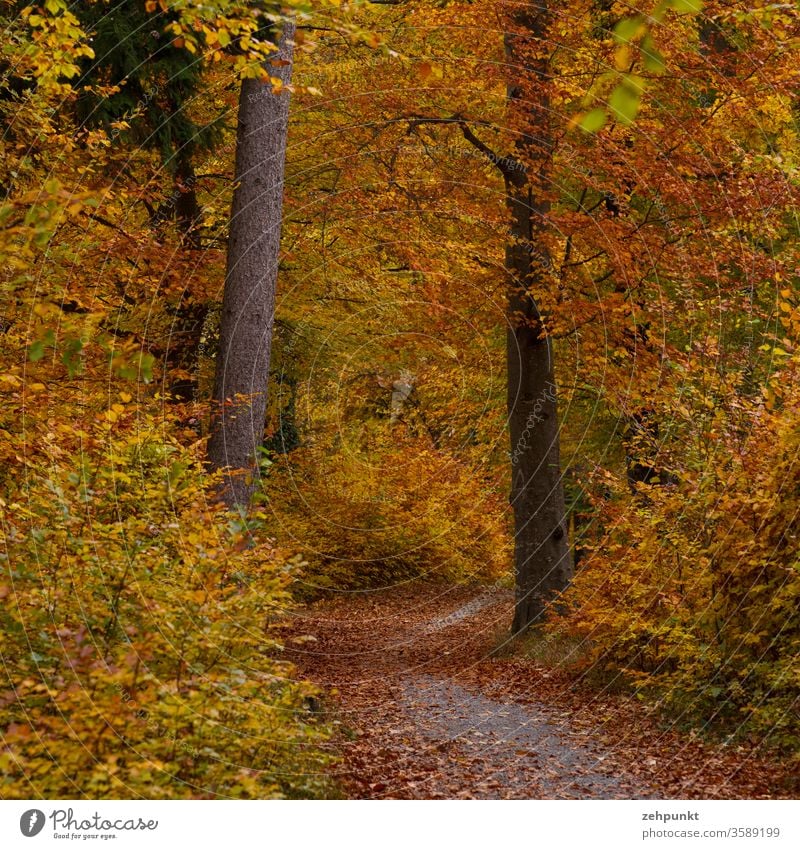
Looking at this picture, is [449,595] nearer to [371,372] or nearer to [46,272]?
[371,372]

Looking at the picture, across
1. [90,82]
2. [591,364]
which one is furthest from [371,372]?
[90,82]

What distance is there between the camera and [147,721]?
17.5 feet

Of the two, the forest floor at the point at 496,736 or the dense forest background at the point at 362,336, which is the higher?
the dense forest background at the point at 362,336

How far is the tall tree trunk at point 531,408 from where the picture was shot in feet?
43.1

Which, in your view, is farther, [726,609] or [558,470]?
[558,470]

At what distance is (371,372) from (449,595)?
5.93 meters
